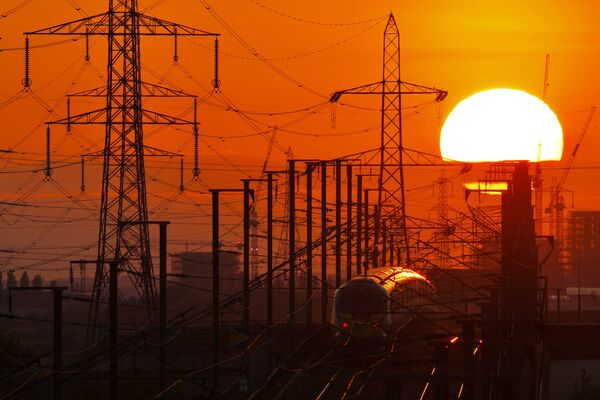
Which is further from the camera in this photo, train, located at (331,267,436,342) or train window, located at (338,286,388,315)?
train window, located at (338,286,388,315)

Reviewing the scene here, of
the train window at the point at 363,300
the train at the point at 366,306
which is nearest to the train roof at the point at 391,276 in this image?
the train at the point at 366,306

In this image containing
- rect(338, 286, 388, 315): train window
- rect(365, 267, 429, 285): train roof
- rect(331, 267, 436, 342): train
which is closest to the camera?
rect(331, 267, 436, 342): train

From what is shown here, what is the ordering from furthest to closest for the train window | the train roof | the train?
the train roof → the train window → the train

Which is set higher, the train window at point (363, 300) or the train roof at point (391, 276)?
the train roof at point (391, 276)

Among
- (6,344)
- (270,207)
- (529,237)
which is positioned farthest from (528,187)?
(6,344)

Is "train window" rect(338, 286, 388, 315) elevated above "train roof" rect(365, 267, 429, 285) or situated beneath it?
situated beneath

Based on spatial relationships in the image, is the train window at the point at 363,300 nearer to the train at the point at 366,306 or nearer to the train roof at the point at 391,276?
the train at the point at 366,306

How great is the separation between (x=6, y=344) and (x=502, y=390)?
36003mm

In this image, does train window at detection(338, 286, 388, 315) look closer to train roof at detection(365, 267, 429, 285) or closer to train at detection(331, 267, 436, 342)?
train at detection(331, 267, 436, 342)

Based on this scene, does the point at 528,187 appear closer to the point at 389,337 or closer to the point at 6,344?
the point at 389,337

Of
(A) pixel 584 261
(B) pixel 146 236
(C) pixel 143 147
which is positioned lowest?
(A) pixel 584 261

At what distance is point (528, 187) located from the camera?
28094mm

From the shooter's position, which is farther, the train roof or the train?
the train roof

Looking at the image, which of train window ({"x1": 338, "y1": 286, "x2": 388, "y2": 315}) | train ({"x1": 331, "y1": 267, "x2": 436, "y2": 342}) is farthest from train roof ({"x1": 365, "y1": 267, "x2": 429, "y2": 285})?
train window ({"x1": 338, "y1": 286, "x2": 388, "y2": 315})
